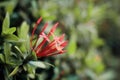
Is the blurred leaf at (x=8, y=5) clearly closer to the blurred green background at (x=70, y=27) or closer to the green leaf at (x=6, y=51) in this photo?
the blurred green background at (x=70, y=27)

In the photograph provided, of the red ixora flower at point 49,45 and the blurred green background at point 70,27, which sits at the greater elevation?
the blurred green background at point 70,27

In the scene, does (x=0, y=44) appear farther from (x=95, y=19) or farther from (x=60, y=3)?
(x=95, y=19)

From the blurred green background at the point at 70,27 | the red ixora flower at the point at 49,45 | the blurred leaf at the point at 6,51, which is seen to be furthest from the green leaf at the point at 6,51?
the blurred green background at the point at 70,27

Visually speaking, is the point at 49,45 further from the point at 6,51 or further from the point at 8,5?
the point at 8,5

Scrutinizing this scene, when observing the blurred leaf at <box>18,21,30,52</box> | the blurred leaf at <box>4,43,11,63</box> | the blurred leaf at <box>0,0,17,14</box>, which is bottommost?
the blurred leaf at <box>4,43,11,63</box>

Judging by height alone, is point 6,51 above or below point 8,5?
below

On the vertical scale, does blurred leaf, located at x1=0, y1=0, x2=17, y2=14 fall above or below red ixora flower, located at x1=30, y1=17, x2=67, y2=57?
above

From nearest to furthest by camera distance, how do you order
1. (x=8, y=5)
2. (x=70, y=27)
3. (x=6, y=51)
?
(x=6, y=51) < (x=8, y=5) < (x=70, y=27)

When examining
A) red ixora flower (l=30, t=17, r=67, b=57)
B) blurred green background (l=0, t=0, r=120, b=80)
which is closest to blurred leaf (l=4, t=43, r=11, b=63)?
red ixora flower (l=30, t=17, r=67, b=57)

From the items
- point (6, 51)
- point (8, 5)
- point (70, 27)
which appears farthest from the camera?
point (70, 27)

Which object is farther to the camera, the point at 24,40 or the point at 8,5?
the point at 8,5

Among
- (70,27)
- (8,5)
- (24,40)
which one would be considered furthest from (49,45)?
(70,27)

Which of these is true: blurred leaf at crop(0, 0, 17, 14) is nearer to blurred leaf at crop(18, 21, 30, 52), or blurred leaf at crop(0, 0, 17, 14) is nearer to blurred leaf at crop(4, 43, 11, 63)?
blurred leaf at crop(18, 21, 30, 52)

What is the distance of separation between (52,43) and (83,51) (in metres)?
0.96
